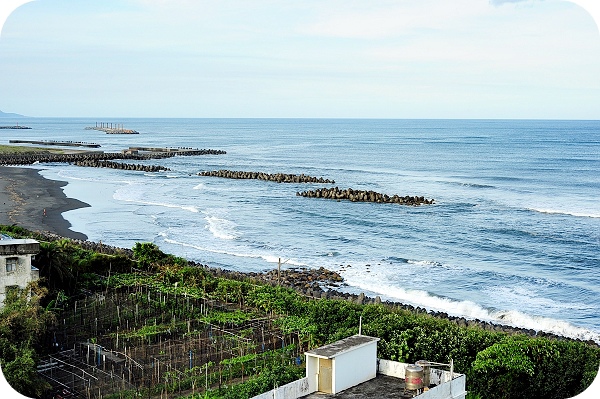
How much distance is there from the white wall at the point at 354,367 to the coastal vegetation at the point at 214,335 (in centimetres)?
195

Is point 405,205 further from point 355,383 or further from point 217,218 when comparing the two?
point 355,383

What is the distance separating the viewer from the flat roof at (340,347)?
1108 centimetres

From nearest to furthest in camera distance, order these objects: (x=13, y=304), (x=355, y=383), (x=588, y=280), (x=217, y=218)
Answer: (x=355, y=383) → (x=13, y=304) → (x=588, y=280) → (x=217, y=218)

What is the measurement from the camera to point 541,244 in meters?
32.5

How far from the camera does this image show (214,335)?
17953mm

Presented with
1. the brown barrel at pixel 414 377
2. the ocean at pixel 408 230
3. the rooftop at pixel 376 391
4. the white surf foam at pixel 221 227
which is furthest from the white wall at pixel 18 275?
the white surf foam at pixel 221 227

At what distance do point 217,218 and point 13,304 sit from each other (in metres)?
24.0

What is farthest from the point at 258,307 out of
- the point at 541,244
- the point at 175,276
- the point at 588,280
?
the point at 541,244

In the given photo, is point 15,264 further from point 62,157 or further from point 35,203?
point 62,157

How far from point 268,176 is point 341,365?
49.7 metres

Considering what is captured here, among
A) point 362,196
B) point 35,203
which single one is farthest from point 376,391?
point 362,196

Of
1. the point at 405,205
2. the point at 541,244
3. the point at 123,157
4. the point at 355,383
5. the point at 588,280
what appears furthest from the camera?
the point at 123,157

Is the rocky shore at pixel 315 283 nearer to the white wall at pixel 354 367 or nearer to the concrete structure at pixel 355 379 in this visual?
the concrete structure at pixel 355 379

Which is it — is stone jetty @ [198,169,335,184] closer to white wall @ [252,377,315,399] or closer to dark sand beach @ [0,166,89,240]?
dark sand beach @ [0,166,89,240]
